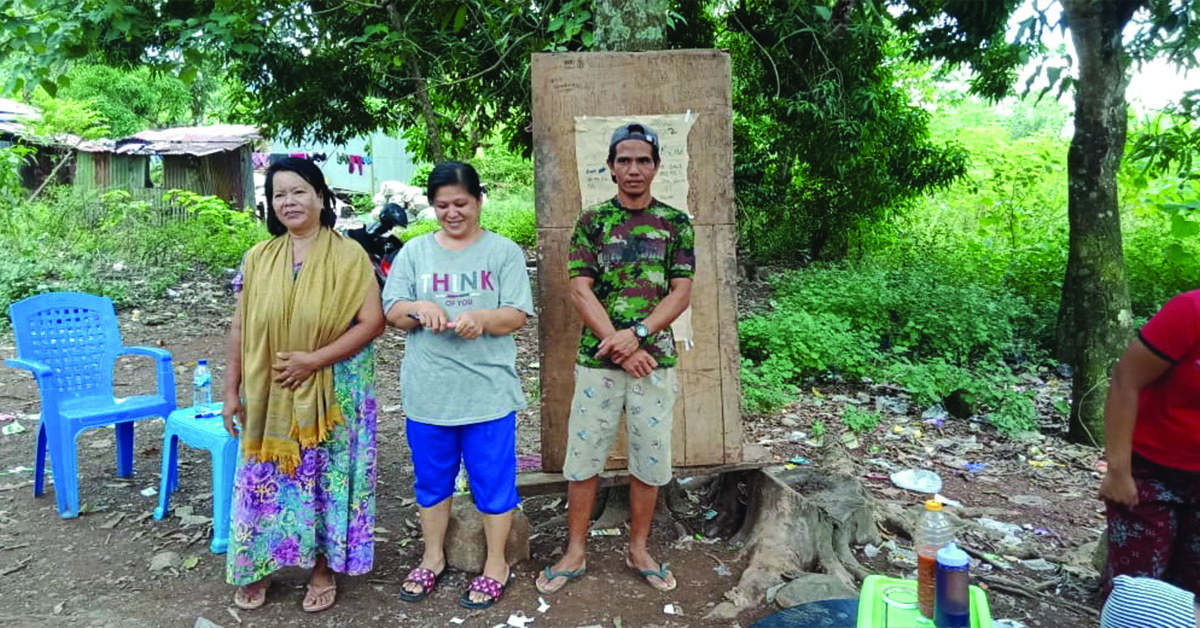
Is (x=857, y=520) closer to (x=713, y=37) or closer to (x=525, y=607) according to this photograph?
(x=525, y=607)

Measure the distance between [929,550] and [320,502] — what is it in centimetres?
226

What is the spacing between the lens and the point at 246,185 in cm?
1978

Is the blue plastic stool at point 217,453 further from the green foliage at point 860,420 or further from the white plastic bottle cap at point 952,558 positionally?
the green foliage at point 860,420

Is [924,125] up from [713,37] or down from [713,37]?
down

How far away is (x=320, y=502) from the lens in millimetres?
3332

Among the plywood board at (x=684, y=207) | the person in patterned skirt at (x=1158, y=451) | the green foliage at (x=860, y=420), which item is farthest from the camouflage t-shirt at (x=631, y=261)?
the green foliage at (x=860, y=420)

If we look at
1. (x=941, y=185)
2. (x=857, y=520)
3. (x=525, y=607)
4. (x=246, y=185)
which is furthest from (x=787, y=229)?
(x=246, y=185)

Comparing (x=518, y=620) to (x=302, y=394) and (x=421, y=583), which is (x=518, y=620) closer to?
(x=421, y=583)

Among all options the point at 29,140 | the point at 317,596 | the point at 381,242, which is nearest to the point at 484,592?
the point at 317,596

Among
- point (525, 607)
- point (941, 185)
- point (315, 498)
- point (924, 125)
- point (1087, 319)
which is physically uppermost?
point (924, 125)

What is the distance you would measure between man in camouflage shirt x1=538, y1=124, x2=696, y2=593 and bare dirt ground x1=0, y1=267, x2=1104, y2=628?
601 mm

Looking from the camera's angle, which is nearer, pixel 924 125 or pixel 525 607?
pixel 525 607

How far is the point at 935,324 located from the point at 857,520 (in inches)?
167

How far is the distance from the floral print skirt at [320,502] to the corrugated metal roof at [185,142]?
15580 millimetres
